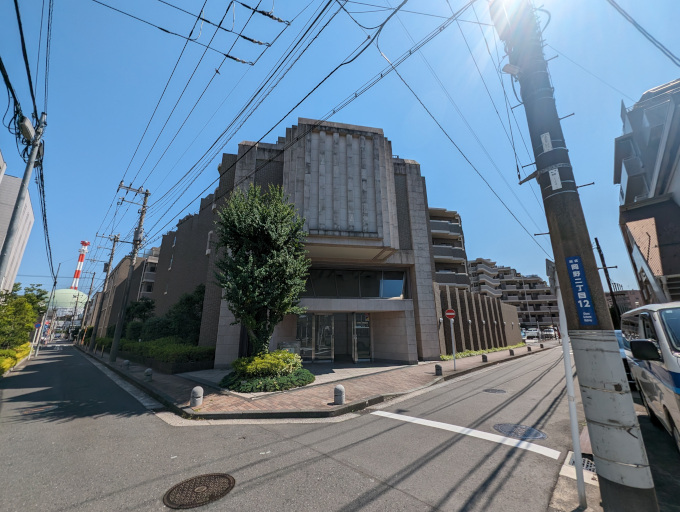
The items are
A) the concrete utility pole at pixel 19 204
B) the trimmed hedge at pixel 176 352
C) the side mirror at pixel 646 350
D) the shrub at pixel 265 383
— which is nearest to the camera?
the side mirror at pixel 646 350

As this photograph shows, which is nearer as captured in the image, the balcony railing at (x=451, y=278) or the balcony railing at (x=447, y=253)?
the balcony railing at (x=451, y=278)

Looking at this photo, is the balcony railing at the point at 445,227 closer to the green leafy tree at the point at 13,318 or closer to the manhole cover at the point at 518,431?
the manhole cover at the point at 518,431

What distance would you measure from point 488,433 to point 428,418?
139 centimetres

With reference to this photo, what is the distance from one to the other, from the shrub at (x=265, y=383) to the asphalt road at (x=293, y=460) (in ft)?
7.97

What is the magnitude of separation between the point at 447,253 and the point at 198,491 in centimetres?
3666

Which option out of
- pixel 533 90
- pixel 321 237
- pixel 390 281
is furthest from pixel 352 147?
pixel 533 90

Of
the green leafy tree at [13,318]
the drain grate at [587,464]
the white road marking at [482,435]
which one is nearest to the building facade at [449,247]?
the white road marking at [482,435]

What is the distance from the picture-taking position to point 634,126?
58.4ft

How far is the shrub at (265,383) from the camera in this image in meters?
9.01

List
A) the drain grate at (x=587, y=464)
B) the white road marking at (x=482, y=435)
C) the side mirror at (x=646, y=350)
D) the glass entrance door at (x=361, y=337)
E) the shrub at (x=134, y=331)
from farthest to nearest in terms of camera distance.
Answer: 1. the shrub at (x=134, y=331)
2. the glass entrance door at (x=361, y=337)
3. the white road marking at (x=482, y=435)
4. the drain grate at (x=587, y=464)
5. the side mirror at (x=646, y=350)

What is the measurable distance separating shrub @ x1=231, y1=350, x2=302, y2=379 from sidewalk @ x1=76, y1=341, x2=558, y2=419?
83cm

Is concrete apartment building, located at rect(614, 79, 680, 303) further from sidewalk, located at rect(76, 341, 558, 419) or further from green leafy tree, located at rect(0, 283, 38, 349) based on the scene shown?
green leafy tree, located at rect(0, 283, 38, 349)

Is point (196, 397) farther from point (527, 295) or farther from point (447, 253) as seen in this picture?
point (527, 295)

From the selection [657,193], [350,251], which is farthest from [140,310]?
[657,193]
